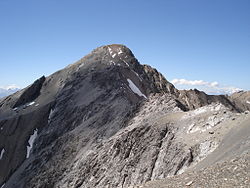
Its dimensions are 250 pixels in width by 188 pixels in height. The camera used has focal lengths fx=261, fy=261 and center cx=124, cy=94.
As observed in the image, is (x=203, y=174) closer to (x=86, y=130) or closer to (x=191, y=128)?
(x=191, y=128)

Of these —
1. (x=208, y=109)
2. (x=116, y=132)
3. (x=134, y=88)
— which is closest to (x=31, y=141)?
(x=134, y=88)

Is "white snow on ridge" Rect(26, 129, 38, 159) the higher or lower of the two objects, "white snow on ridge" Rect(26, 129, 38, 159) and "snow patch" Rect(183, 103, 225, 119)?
the higher

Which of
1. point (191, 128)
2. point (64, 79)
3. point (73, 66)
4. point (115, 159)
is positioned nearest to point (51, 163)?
point (115, 159)

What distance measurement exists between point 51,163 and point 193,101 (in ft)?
211

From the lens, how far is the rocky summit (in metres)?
26.4

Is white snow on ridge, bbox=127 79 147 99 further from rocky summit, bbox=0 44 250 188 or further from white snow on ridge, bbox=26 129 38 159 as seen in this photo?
white snow on ridge, bbox=26 129 38 159

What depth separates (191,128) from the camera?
34.1 metres

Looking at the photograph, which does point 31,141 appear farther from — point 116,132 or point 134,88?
point 116,132

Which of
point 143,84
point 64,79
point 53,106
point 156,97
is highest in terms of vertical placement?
point 64,79

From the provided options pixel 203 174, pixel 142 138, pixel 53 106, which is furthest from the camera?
pixel 53 106

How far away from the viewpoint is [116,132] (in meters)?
50.2

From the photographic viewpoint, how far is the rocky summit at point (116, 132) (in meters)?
26.4

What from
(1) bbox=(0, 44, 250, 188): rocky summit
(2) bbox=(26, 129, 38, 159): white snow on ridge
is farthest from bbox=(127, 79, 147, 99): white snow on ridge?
(2) bbox=(26, 129, 38, 159): white snow on ridge

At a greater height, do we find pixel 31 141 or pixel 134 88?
pixel 134 88
